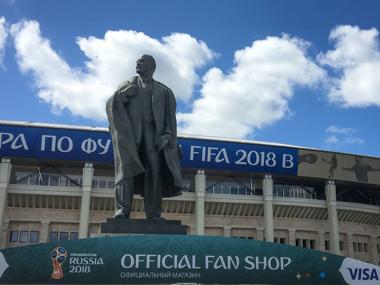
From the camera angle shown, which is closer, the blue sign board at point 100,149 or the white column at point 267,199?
the blue sign board at point 100,149

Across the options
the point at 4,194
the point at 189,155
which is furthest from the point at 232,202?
the point at 4,194

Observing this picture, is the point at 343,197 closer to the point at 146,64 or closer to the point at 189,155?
the point at 189,155

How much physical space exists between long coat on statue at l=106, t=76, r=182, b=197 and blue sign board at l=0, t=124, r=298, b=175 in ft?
86.4

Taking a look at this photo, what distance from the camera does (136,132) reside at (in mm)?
8008

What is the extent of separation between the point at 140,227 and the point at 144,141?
1577mm

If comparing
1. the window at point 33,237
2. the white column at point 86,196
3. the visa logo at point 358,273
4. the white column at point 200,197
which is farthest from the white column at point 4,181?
the visa logo at point 358,273

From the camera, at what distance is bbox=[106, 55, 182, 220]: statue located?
7.78m

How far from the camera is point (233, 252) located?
272 inches

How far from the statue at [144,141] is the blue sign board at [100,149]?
26.3 m

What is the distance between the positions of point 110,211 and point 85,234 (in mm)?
3305

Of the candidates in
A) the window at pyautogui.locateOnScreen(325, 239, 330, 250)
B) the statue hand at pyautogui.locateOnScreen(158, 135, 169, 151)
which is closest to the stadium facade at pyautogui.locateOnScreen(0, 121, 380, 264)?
the window at pyautogui.locateOnScreen(325, 239, 330, 250)

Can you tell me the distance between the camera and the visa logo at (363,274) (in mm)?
7195

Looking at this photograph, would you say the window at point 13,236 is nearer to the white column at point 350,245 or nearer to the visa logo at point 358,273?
the white column at point 350,245

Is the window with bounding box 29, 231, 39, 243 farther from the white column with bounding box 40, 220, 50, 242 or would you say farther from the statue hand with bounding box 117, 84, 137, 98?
the statue hand with bounding box 117, 84, 137, 98
